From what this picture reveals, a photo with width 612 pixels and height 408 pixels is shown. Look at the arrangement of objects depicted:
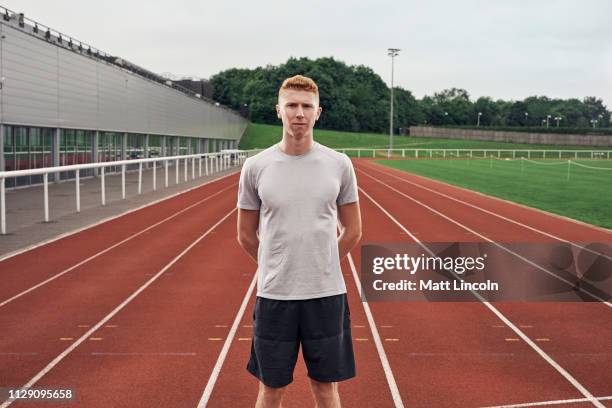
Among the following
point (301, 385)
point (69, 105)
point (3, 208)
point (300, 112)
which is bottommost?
point (301, 385)

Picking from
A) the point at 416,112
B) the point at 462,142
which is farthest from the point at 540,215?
the point at 416,112

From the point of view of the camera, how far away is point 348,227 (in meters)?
3.21

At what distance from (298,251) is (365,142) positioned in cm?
9063

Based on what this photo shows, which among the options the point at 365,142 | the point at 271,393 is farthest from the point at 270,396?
the point at 365,142

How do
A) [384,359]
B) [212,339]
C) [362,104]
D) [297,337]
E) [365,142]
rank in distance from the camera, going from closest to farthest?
1. [297,337]
2. [384,359]
3. [212,339]
4. [365,142]
5. [362,104]

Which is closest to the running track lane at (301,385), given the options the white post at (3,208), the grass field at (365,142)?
the white post at (3,208)

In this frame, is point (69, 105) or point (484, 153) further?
point (484, 153)

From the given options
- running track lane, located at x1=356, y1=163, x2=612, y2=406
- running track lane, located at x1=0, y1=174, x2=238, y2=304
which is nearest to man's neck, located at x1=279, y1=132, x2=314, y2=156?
running track lane, located at x1=356, y1=163, x2=612, y2=406

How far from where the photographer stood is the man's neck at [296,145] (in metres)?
2.93

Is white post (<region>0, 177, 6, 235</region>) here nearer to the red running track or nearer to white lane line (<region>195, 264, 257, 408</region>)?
the red running track

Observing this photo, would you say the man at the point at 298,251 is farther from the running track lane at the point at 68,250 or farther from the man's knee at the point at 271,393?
the running track lane at the point at 68,250

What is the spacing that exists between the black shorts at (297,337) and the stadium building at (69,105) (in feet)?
66.4

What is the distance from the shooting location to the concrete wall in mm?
90250

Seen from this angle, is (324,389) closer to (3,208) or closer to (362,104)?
(3,208)
